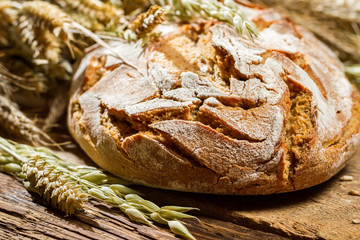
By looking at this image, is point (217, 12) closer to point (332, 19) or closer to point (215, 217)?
point (215, 217)

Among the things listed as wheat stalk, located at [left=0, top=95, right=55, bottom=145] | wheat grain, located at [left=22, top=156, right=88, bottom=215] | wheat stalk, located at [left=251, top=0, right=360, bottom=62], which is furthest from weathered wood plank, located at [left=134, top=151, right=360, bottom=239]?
wheat stalk, located at [left=251, top=0, right=360, bottom=62]

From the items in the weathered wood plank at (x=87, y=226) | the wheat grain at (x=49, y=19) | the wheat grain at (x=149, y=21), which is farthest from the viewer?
the wheat grain at (x=49, y=19)

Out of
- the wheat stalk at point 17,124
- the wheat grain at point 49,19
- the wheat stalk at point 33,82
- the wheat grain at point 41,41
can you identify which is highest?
the wheat grain at point 49,19

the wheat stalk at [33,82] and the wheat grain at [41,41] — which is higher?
the wheat grain at [41,41]

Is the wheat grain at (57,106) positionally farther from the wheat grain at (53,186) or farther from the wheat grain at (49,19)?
the wheat grain at (53,186)

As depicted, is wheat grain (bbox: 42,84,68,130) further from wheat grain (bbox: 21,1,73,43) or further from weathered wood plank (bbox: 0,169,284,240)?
weathered wood plank (bbox: 0,169,284,240)

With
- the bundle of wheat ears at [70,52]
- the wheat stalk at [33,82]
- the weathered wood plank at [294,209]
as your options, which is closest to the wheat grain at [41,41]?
the bundle of wheat ears at [70,52]
